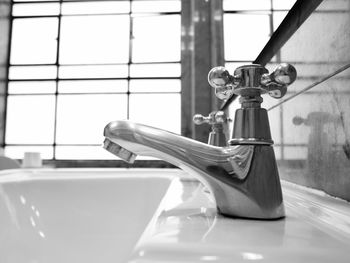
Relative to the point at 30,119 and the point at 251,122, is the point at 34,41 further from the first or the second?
the point at 251,122

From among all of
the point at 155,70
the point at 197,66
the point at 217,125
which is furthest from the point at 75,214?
the point at 155,70

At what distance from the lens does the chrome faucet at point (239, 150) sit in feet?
0.80

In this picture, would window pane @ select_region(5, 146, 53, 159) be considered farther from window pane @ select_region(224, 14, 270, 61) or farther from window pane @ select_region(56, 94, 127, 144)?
window pane @ select_region(224, 14, 270, 61)

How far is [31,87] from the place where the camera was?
2.16 metres

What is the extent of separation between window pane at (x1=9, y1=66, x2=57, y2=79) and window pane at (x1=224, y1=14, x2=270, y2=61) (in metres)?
1.57

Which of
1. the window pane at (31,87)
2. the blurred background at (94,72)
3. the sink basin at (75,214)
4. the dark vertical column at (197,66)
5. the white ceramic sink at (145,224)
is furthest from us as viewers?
the window pane at (31,87)

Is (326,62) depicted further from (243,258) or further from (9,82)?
(9,82)

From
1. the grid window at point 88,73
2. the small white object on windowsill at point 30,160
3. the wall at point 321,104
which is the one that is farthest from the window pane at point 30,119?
the wall at point 321,104

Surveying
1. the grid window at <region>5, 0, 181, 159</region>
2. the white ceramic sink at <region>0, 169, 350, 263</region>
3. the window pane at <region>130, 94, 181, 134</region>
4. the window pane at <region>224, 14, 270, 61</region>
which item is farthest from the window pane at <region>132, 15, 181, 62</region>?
the white ceramic sink at <region>0, 169, 350, 263</region>

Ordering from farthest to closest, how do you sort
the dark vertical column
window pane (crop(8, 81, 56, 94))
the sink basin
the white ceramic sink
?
window pane (crop(8, 81, 56, 94)) → the dark vertical column → the sink basin → the white ceramic sink

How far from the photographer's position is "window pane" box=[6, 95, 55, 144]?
6.95 feet

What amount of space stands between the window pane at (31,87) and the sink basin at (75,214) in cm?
161

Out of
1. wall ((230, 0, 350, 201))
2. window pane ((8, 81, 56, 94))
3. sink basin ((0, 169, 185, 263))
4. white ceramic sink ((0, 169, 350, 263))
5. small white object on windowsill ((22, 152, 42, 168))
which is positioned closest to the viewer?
white ceramic sink ((0, 169, 350, 263))

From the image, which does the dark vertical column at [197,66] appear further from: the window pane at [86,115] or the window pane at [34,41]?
the window pane at [34,41]
